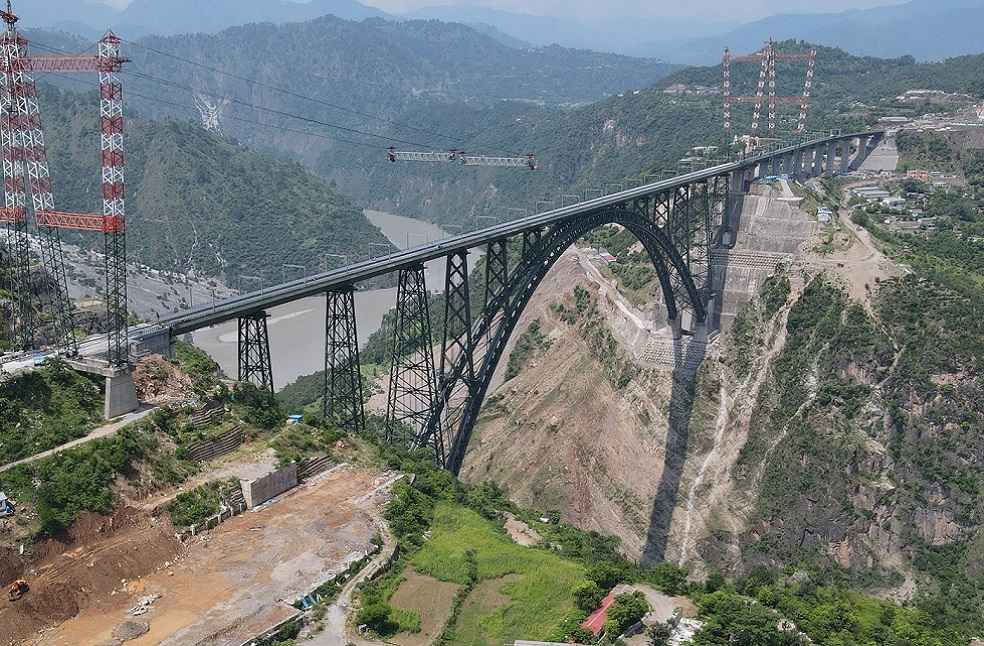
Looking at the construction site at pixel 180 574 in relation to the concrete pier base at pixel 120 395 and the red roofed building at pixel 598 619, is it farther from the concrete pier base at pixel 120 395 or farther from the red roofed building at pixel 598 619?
the red roofed building at pixel 598 619

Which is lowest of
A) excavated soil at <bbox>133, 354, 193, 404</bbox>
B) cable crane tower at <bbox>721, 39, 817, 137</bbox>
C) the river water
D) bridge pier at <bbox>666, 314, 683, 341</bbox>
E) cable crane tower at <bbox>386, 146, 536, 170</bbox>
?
the river water

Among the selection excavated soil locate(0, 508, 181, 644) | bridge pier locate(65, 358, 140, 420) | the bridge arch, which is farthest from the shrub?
bridge pier locate(65, 358, 140, 420)

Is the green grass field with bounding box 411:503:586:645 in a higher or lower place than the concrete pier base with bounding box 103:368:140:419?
lower

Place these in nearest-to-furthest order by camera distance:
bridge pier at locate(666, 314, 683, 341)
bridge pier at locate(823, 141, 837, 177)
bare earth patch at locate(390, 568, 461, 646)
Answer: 1. bare earth patch at locate(390, 568, 461, 646)
2. bridge pier at locate(666, 314, 683, 341)
3. bridge pier at locate(823, 141, 837, 177)

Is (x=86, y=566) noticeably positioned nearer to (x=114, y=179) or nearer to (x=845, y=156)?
(x=114, y=179)

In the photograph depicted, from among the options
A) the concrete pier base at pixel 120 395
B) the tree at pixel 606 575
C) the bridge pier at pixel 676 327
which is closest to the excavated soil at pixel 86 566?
the concrete pier base at pixel 120 395

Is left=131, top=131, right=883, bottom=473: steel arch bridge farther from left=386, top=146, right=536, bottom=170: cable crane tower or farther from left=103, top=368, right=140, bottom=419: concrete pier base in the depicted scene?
left=386, top=146, right=536, bottom=170: cable crane tower

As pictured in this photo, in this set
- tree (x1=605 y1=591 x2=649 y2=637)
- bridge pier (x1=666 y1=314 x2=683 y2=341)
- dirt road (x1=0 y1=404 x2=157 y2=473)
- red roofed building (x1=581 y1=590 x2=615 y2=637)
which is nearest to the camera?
tree (x1=605 y1=591 x2=649 y2=637)

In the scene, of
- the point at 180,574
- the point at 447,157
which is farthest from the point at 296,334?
the point at 180,574

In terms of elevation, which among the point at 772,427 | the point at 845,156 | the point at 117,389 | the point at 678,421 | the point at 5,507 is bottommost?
the point at 678,421
